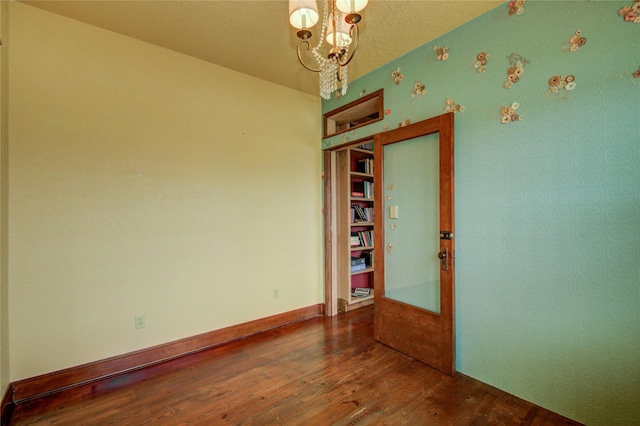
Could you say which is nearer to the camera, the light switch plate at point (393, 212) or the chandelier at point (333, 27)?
the chandelier at point (333, 27)

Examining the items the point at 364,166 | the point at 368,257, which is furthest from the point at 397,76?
the point at 368,257

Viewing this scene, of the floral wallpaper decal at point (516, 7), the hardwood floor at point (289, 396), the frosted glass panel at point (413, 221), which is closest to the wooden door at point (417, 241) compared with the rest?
the frosted glass panel at point (413, 221)

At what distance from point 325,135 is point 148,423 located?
9.93ft

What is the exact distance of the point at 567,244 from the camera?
1661 millimetres

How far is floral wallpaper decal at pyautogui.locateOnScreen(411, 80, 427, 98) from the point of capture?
2.37 meters

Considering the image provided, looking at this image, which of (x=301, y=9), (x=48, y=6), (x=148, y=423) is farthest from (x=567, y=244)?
(x=48, y=6)

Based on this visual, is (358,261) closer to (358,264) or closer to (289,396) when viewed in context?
(358,264)

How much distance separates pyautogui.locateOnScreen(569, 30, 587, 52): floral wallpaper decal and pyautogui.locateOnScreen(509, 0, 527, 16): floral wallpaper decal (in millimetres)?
383

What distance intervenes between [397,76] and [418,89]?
28cm

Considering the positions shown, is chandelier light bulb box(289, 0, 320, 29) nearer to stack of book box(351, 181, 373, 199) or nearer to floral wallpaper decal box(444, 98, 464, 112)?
floral wallpaper decal box(444, 98, 464, 112)

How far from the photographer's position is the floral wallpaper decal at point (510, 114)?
1862 mm

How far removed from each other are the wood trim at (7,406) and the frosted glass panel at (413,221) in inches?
108

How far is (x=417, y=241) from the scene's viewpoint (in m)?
2.43

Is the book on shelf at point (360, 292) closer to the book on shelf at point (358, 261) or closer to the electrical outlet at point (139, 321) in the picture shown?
the book on shelf at point (358, 261)
